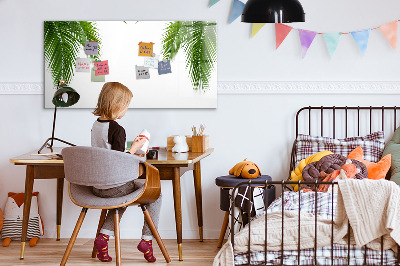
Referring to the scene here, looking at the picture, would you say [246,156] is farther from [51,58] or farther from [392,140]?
[51,58]

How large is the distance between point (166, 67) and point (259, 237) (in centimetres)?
174

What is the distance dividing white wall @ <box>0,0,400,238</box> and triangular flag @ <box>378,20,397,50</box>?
0.05m

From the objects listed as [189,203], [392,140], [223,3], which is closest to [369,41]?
[392,140]

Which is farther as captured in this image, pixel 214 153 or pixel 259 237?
pixel 214 153

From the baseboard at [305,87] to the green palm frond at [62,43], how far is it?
0.58 feet

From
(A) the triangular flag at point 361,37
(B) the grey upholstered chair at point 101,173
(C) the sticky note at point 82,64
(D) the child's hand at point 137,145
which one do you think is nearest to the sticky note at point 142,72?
(C) the sticky note at point 82,64

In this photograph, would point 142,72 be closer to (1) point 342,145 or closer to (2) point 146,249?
(2) point 146,249

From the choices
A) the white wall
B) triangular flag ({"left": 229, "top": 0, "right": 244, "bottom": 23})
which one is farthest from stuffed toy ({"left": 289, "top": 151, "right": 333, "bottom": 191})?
triangular flag ({"left": 229, "top": 0, "right": 244, "bottom": 23})

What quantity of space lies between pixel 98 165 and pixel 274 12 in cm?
121

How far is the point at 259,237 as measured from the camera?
3.07 meters

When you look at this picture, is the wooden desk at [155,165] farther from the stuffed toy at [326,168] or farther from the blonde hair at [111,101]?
the stuffed toy at [326,168]

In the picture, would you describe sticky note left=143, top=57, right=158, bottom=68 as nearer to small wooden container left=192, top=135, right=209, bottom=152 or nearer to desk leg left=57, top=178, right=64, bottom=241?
small wooden container left=192, top=135, right=209, bottom=152

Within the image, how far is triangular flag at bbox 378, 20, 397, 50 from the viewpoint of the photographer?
4.32 metres

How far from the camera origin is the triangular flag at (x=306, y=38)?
4.35m
